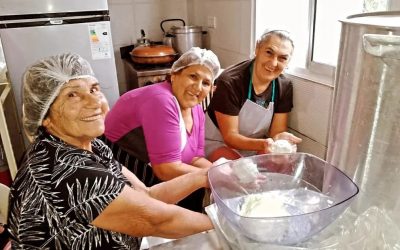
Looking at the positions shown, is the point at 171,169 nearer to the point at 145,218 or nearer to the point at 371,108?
the point at 145,218

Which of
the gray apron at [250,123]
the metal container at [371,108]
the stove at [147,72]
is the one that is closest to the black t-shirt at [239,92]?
the gray apron at [250,123]

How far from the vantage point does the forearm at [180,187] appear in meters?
1.02

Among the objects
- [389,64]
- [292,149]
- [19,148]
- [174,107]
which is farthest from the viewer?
[19,148]

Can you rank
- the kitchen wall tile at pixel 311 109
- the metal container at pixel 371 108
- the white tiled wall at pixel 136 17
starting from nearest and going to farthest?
the metal container at pixel 371 108, the kitchen wall tile at pixel 311 109, the white tiled wall at pixel 136 17

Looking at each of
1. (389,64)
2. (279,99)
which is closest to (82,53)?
(279,99)

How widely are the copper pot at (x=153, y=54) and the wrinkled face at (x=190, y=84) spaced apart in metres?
0.94

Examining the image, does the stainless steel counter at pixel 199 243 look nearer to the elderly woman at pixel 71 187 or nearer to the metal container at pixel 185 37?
the elderly woman at pixel 71 187

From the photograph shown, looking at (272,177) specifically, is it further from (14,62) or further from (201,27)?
(201,27)

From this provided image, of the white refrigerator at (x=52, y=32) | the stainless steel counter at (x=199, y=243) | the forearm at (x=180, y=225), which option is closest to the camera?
the stainless steel counter at (x=199, y=243)

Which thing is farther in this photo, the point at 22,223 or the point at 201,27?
the point at 201,27

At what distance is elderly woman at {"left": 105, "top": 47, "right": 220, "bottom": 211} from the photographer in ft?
4.09

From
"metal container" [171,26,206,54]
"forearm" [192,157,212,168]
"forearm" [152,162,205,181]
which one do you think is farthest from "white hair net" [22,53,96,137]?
"metal container" [171,26,206,54]

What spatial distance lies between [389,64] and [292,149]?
65 cm

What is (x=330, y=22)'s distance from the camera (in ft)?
4.99
